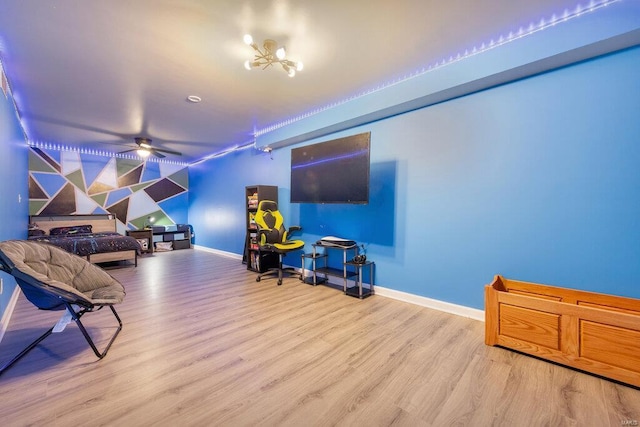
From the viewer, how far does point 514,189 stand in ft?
8.24

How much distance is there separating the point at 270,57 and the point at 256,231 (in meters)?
2.89

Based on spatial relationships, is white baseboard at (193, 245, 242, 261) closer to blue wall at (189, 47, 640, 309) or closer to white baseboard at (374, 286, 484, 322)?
blue wall at (189, 47, 640, 309)

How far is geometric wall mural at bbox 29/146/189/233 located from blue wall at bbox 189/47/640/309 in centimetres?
622

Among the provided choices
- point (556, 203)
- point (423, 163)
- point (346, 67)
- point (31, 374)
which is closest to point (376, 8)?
point (346, 67)

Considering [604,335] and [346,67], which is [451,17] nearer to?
[346,67]

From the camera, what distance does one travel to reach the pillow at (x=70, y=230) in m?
Result: 5.61

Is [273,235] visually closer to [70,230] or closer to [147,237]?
[147,237]

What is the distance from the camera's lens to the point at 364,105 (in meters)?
3.39

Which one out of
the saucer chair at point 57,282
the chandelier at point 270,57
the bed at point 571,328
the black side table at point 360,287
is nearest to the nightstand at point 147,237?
the saucer chair at point 57,282

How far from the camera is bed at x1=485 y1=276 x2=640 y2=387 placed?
5.56 feet

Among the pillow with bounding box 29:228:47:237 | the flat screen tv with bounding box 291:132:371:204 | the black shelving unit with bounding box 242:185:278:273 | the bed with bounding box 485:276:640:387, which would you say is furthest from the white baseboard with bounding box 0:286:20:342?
the bed with bounding box 485:276:640:387

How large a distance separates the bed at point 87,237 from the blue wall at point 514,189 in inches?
179

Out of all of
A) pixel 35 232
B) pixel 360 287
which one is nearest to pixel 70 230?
pixel 35 232

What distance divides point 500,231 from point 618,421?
1520mm
